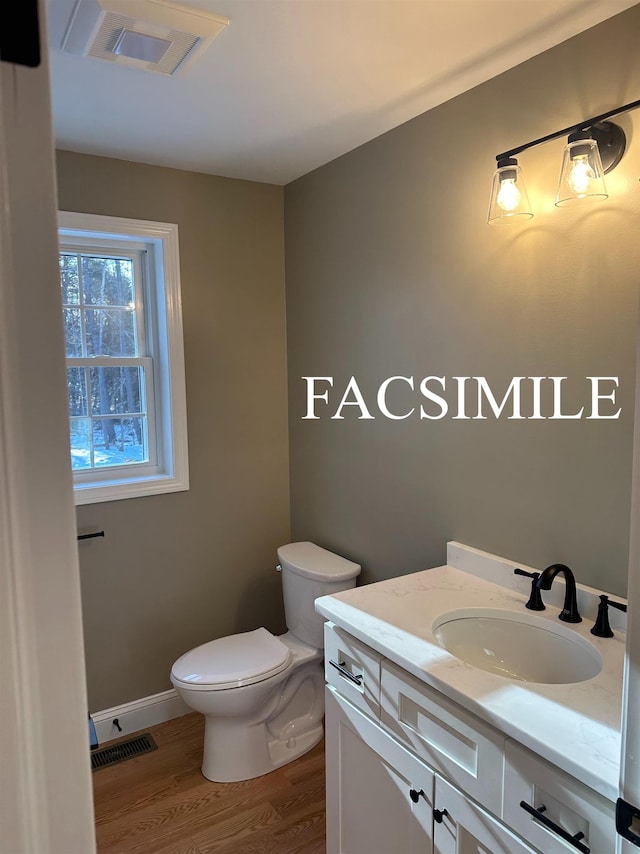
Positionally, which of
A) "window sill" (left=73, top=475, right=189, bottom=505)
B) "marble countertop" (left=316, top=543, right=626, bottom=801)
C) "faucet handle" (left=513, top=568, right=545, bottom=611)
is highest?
"window sill" (left=73, top=475, right=189, bottom=505)

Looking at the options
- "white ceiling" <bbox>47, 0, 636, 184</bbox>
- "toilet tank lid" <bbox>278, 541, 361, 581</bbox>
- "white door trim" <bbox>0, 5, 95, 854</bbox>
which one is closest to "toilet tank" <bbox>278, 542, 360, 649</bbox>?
"toilet tank lid" <bbox>278, 541, 361, 581</bbox>

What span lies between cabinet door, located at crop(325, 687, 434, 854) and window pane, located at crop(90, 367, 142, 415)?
62.3 inches

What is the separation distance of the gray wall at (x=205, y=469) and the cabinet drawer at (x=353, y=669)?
1190 millimetres

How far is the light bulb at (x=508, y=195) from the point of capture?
5.58 feet

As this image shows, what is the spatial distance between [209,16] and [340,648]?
1723mm

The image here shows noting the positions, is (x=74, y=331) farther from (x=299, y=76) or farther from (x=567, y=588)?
(x=567, y=588)

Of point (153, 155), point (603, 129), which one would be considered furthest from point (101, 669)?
point (603, 129)

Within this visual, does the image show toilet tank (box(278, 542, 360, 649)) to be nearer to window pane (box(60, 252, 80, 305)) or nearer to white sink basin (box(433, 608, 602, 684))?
white sink basin (box(433, 608, 602, 684))

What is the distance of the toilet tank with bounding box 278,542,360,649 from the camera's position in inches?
98.7

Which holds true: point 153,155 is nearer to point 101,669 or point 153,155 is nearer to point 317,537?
point 317,537

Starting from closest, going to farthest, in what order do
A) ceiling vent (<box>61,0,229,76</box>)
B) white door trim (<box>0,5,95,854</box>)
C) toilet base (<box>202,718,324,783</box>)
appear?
white door trim (<box>0,5,95,854</box>)
ceiling vent (<box>61,0,229,76</box>)
toilet base (<box>202,718,324,783</box>)

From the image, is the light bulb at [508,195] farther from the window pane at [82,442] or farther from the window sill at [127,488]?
the window pane at [82,442]

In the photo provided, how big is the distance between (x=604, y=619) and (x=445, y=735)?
0.52 metres

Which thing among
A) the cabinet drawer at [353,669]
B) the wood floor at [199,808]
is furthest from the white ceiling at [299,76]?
the wood floor at [199,808]
